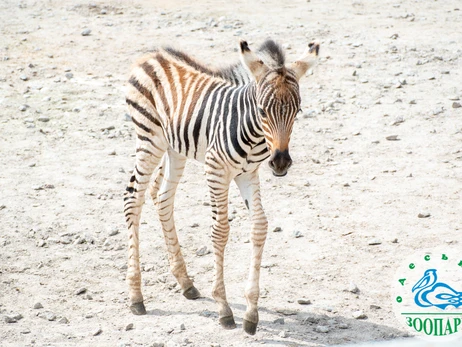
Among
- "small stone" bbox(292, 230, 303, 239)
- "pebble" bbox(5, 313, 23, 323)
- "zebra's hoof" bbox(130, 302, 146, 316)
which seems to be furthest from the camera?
"small stone" bbox(292, 230, 303, 239)

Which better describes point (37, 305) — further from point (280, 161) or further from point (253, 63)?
point (253, 63)

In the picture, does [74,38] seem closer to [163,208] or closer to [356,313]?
[163,208]

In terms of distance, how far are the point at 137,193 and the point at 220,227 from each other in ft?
3.38

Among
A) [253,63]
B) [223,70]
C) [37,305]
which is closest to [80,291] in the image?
[37,305]

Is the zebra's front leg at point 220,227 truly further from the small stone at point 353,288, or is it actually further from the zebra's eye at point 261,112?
the small stone at point 353,288

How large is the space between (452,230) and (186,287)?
2.78m

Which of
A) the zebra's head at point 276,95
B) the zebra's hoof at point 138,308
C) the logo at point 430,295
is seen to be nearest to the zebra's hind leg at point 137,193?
the zebra's hoof at point 138,308

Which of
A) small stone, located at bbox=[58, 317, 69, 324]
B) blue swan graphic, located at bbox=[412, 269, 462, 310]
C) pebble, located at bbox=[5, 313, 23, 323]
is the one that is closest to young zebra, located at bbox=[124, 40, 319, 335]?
small stone, located at bbox=[58, 317, 69, 324]

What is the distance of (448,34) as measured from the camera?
43.4ft

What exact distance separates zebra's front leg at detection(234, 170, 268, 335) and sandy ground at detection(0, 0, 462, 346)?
0.70ft

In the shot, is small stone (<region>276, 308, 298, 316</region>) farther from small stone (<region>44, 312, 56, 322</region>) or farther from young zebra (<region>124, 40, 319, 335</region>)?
small stone (<region>44, 312, 56, 322</region>)

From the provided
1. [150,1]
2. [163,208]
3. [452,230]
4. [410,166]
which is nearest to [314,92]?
[410,166]

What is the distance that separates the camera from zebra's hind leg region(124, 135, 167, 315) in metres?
6.77

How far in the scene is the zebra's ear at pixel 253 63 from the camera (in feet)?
19.1
